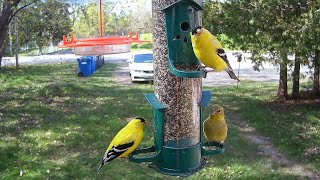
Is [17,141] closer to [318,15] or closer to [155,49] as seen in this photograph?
[155,49]

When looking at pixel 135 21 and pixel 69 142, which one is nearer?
pixel 69 142

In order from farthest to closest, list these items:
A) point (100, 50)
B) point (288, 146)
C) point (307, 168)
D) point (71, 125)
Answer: point (71, 125)
point (288, 146)
point (307, 168)
point (100, 50)

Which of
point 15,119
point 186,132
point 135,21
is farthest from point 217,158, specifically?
point 135,21

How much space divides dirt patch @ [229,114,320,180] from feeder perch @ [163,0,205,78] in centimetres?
457

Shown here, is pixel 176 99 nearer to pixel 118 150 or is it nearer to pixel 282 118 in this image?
pixel 118 150

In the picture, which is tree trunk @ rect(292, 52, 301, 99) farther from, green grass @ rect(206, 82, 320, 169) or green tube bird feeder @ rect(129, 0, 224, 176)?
green tube bird feeder @ rect(129, 0, 224, 176)

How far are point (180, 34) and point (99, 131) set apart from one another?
21.2 feet

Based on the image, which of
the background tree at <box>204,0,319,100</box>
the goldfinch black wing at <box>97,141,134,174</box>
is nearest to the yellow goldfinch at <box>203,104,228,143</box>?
the goldfinch black wing at <box>97,141,134,174</box>

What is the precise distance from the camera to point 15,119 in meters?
10.8

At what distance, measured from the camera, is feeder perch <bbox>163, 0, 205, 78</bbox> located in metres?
3.16

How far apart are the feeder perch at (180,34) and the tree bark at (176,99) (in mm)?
196

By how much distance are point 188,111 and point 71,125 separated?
6.96 meters

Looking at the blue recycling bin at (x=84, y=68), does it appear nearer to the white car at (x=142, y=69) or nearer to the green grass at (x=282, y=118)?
the white car at (x=142, y=69)

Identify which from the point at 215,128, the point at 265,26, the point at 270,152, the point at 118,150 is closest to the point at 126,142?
the point at 118,150
